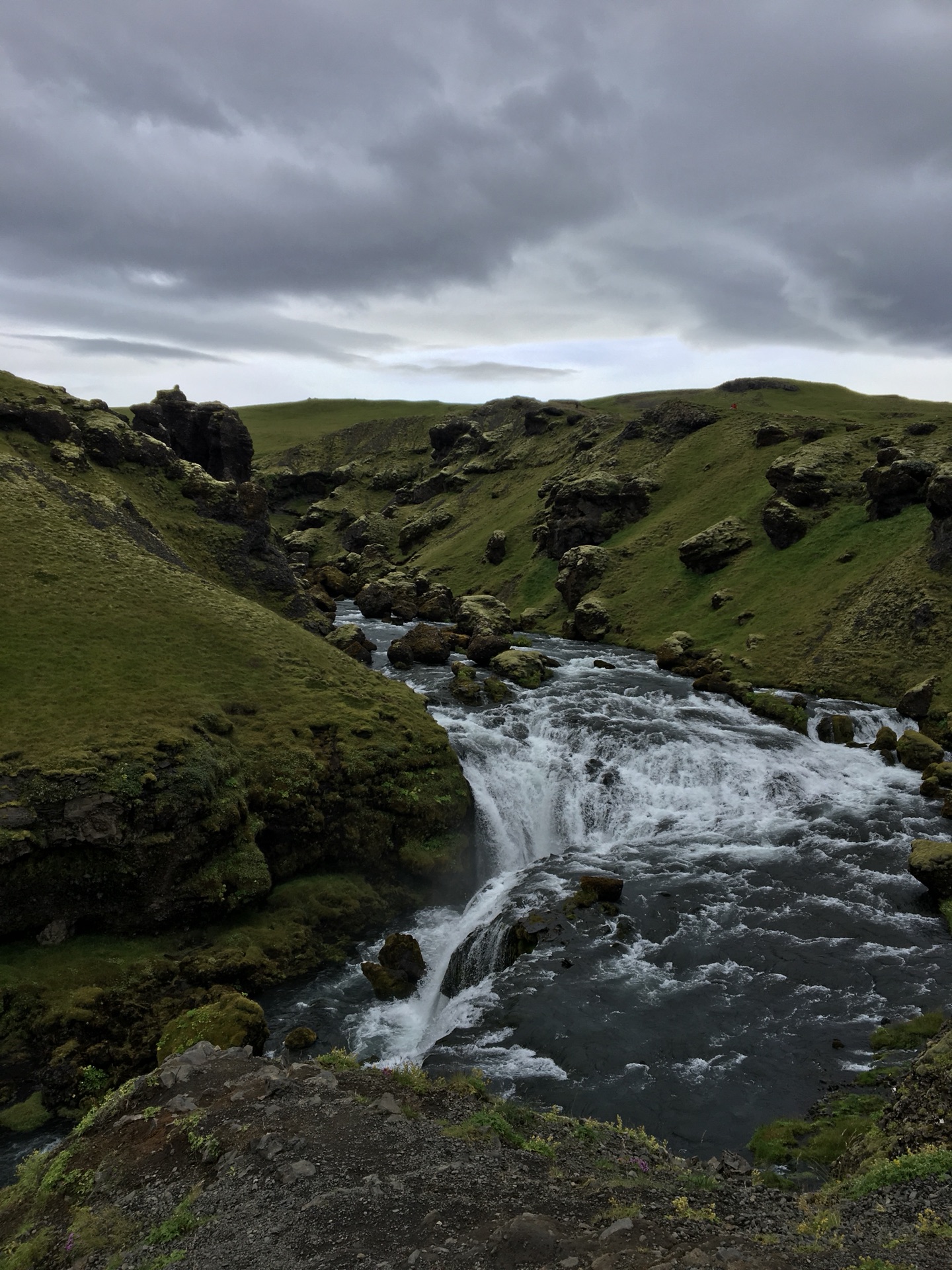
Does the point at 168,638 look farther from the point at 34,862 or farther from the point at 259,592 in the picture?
the point at 259,592

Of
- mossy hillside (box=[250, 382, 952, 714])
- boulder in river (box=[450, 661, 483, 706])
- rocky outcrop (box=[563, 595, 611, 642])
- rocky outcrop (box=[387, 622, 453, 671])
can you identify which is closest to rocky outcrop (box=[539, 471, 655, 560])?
mossy hillside (box=[250, 382, 952, 714])

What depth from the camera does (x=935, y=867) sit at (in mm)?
27766

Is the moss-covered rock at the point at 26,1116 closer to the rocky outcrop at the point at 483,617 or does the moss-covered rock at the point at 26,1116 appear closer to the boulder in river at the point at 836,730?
the boulder in river at the point at 836,730

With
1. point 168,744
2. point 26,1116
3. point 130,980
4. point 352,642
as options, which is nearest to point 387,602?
point 352,642

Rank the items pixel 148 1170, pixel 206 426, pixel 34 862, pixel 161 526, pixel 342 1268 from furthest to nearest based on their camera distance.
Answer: pixel 206 426 → pixel 161 526 → pixel 34 862 → pixel 148 1170 → pixel 342 1268

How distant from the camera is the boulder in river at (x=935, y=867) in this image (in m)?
27.7

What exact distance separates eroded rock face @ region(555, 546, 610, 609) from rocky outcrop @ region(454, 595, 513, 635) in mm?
10763

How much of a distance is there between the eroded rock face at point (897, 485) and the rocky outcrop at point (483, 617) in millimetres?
38714

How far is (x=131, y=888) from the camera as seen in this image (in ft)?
83.4

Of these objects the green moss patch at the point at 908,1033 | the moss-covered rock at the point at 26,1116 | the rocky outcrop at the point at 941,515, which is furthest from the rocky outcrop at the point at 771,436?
the moss-covered rock at the point at 26,1116

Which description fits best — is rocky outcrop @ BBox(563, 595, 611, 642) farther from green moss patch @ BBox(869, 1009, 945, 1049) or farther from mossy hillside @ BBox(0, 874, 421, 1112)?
green moss patch @ BBox(869, 1009, 945, 1049)

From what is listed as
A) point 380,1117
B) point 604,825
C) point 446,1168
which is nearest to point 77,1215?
point 380,1117

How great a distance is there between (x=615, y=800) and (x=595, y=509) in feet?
230

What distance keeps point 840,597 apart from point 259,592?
5016 centimetres
